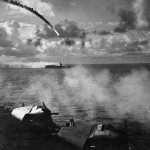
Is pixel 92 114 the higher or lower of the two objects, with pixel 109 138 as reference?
lower

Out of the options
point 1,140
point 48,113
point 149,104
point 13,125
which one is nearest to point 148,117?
point 149,104

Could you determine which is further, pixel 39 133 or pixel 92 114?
pixel 92 114

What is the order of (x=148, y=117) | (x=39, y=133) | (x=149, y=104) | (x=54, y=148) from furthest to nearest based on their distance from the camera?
(x=149, y=104) → (x=148, y=117) → (x=39, y=133) → (x=54, y=148)

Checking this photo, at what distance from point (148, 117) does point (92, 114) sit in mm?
18543

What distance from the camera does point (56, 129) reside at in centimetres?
5578

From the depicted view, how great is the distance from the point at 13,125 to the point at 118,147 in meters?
35.3

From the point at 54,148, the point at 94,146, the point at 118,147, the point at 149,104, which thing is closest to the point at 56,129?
the point at 54,148

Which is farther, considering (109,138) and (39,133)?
(39,133)

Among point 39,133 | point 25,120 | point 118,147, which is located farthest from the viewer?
point 25,120

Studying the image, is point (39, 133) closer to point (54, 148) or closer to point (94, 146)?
point (54, 148)

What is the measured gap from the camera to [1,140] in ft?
175

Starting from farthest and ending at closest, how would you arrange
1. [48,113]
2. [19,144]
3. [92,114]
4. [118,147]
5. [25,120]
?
[92,114] → [25,120] → [48,113] → [19,144] → [118,147]

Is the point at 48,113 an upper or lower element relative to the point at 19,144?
upper

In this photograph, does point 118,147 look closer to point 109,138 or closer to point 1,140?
point 109,138
